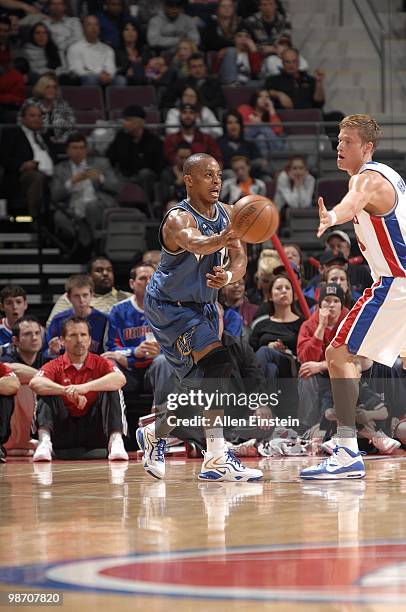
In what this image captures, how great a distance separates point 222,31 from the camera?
14.4m

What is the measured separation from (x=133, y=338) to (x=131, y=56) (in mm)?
5945

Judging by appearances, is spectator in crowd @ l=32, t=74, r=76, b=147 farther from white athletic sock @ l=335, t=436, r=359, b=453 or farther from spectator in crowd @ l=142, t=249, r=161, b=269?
white athletic sock @ l=335, t=436, r=359, b=453

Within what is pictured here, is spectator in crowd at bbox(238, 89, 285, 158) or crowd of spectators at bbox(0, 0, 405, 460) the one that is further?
spectator in crowd at bbox(238, 89, 285, 158)

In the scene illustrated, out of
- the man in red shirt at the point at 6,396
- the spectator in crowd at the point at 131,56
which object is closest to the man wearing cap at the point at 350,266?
the man in red shirt at the point at 6,396

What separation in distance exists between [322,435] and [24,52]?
738 cm

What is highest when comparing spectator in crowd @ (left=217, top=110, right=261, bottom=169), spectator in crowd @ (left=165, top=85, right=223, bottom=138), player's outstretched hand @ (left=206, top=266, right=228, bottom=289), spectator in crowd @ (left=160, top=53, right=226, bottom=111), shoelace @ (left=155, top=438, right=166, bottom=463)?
spectator in crowd @ (left=160, top=53, right=226, bottom=111)

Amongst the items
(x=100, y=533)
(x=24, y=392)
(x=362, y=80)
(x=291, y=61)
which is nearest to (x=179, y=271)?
(x=100, y=533)

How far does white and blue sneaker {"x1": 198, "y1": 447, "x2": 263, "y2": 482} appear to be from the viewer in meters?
6.36

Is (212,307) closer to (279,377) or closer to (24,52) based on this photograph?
(279,377)

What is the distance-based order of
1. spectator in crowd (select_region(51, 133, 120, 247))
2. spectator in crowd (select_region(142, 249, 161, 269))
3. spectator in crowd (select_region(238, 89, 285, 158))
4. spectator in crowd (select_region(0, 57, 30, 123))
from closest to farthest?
1. spectator in crowd (select_region(142, 249, 161, 269))
2. spectator in crowd (select_region(51, 133, 120, 247))
3. spectator in crowd (select_region(238, 89, 285, 158))
4. spectator in crowd (select_region(0, 57, 30, 123))

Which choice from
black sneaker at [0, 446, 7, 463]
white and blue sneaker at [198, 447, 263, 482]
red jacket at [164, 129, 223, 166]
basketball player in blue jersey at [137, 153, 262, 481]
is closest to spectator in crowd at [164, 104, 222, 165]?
red jacket at [164, 129, 223, 166]

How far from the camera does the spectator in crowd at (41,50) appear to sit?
1370 cm

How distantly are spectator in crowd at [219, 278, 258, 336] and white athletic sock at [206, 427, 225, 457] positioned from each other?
9.23 feet

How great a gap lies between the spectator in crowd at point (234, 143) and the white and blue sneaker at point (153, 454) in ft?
20.4
